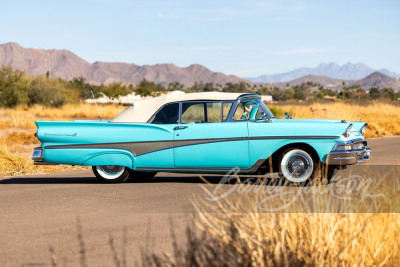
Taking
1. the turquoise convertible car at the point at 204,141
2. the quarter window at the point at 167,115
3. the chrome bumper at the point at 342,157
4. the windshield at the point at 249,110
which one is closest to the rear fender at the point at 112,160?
the turquoise convertible car at the point at 204,141

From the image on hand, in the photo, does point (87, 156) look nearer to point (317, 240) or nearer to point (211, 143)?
point (211, 143)

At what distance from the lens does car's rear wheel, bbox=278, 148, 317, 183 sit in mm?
10562

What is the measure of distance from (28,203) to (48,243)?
3.11 metres

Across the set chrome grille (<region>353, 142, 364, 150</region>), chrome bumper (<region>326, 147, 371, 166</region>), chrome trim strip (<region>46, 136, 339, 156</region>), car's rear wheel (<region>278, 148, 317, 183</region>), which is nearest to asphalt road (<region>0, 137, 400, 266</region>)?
chrome trim strip (<region>46, 136, 339, 156</region>)

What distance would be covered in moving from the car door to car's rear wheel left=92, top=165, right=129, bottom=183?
4.17 feet

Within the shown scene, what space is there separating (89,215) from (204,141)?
2945 mm

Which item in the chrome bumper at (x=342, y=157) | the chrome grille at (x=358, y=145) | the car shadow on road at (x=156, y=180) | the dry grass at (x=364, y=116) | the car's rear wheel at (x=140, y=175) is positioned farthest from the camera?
the dry grass at (x=364, y=116)

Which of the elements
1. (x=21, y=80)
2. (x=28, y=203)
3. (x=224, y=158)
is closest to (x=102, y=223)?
(x=28, y=203)

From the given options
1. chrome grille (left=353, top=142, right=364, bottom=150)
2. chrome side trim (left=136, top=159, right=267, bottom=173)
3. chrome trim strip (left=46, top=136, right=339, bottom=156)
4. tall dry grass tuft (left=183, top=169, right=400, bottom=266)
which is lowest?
chrome side trim (left=136, top=159, right=267, bottom=173)

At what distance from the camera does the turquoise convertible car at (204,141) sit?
10.6 metres

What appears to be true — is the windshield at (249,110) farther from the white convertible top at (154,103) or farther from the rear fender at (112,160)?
the rear fender at (112,160)

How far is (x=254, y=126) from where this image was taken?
10.7 m

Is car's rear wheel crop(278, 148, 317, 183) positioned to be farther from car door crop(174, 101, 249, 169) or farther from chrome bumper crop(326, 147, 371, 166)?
car door crop(174, 101, 249, 169)

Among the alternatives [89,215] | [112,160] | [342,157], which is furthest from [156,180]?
[89,215]
